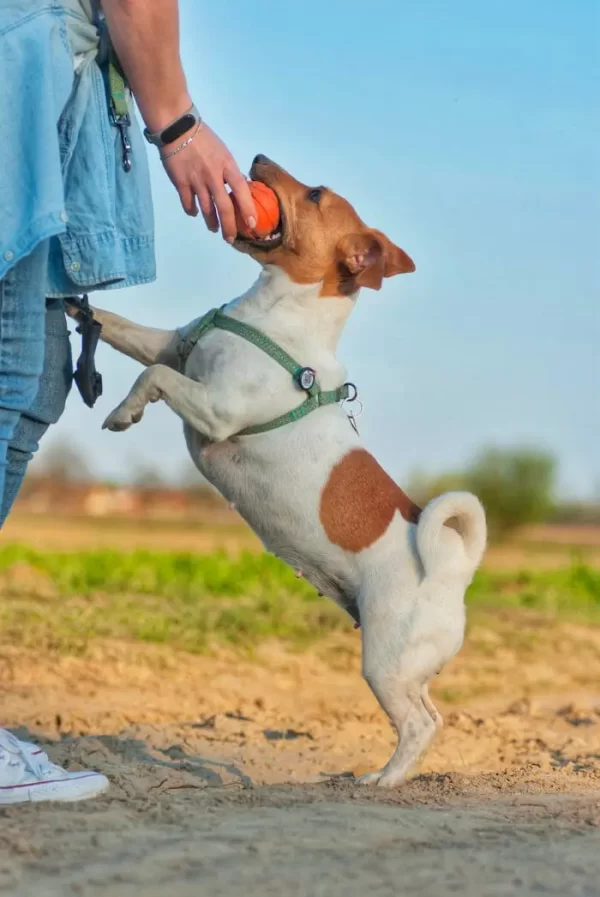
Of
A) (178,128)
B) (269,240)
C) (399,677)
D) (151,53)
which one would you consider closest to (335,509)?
(399,677)

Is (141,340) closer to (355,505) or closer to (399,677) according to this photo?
(355,505)

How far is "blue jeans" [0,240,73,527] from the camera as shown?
305 cm

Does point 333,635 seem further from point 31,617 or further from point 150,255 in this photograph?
point 150,255

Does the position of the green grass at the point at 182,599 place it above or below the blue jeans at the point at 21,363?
Result: below

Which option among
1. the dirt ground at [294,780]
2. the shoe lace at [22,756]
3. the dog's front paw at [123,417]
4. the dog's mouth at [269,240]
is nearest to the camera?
the dirt ground at [294,780]

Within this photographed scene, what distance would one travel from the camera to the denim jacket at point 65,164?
2947 mm

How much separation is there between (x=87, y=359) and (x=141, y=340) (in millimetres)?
760

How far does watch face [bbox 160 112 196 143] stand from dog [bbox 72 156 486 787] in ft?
2.91

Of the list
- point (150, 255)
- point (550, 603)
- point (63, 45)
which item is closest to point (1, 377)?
point (150, 255)

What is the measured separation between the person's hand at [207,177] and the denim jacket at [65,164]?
15 cm

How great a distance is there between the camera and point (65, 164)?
10.6 ft

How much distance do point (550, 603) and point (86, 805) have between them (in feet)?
25.4

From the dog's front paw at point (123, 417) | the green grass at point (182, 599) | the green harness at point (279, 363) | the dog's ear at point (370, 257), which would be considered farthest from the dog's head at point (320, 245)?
the green grass at point (182, 599)

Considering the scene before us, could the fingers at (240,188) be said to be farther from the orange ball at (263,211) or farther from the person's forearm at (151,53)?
the orange ball at (263,211)
